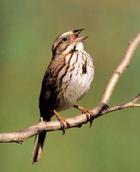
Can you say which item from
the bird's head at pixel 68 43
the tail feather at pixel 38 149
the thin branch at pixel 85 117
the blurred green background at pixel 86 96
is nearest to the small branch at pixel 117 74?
the thin branch at pixel 85 117

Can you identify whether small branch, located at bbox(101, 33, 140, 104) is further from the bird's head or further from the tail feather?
the bird's head

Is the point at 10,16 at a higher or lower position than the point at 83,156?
higher

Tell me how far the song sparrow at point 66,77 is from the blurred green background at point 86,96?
2.57 feet

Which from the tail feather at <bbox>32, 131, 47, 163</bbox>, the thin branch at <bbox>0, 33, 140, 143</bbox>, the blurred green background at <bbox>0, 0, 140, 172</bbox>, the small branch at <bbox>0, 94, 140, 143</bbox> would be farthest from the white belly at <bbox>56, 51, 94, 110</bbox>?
the blurred green background at <bbox>0, 0, 140, 172</bbox>

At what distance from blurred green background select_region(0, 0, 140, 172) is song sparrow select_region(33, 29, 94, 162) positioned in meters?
0.78

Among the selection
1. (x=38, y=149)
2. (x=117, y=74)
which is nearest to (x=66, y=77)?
(x=38, y=149)

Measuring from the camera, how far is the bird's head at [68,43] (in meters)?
2.61

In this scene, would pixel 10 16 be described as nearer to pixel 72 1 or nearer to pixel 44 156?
pixel 72 1

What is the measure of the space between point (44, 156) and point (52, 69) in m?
1.04

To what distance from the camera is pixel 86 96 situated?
3.77m

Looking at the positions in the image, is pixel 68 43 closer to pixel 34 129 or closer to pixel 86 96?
pixel 34 129

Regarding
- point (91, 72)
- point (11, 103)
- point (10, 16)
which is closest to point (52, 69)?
point (91, 72)

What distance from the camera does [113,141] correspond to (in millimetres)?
3537

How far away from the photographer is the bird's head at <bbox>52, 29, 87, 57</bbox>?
2609 millimetres
